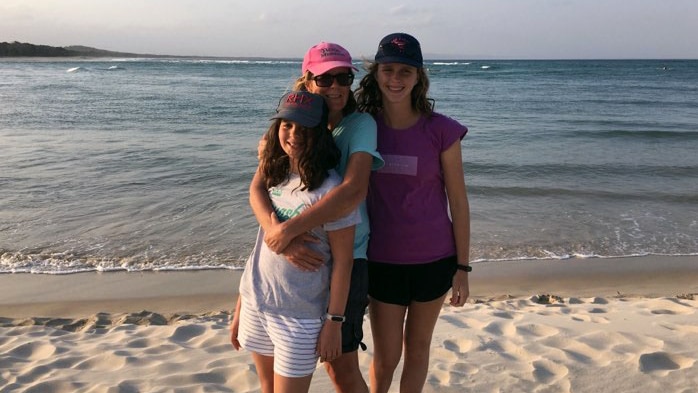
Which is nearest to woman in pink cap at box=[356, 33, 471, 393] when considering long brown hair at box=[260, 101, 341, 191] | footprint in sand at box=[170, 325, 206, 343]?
long brown hair at box=[260, 101, 341, 191]

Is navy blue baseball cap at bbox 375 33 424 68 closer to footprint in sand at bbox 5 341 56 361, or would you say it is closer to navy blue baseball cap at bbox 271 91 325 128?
navy blue baseball cap at bbox 271 91 325 128

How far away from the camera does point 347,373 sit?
252cm

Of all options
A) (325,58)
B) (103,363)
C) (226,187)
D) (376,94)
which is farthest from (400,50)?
(226,187)

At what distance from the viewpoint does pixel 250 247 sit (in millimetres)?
7582

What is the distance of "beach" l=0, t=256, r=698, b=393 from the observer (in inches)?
148

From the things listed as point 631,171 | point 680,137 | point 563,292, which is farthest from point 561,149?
point 563,292

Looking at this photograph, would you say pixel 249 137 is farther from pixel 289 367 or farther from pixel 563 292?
pixel 289 367

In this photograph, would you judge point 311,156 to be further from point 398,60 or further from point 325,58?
point 398,60

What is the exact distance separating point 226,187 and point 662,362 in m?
8.02

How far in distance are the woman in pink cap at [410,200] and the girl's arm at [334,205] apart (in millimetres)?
400

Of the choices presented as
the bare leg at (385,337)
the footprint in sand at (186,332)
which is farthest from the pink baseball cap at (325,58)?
the footprint in sand at (186,332)

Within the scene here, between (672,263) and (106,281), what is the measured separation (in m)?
6.75

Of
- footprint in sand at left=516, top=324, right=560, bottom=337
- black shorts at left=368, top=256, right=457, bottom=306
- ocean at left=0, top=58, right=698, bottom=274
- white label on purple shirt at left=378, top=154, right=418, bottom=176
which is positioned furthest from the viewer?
ocean at left=0, top=58, right=698, bottom=274

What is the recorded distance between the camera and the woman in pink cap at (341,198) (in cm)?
223
